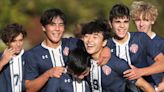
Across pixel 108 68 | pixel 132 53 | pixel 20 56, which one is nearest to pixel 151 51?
pixel 132 53

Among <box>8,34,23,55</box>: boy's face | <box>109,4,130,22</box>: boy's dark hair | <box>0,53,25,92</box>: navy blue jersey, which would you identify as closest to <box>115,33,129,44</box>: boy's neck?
<box>109,4,130,22</box>: boy's dark hair

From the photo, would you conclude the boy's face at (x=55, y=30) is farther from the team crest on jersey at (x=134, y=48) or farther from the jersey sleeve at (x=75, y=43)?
the team crest on jersey at (x=134, y=48)

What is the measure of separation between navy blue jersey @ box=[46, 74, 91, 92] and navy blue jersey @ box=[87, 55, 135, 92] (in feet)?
0.57

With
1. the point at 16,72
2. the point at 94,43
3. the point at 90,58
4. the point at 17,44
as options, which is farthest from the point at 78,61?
the point at 16,72

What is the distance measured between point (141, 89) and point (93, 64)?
561 millimetres

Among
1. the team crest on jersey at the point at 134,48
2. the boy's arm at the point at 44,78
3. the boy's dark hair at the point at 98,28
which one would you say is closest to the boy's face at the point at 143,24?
the team crest on jersey at the point at 134,48

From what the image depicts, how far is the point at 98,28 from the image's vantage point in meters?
7.27

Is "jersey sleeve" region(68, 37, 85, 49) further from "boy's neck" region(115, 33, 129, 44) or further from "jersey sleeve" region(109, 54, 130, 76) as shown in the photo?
"jersey sleeve" region(109, 54, 130, 76)

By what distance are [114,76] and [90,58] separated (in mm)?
330

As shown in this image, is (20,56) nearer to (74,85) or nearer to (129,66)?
(74,85)

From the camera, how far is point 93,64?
7246 millimetres

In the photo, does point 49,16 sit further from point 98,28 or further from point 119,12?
point 119,12

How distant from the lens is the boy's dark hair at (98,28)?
724cm

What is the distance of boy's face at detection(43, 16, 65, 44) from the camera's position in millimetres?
7461
